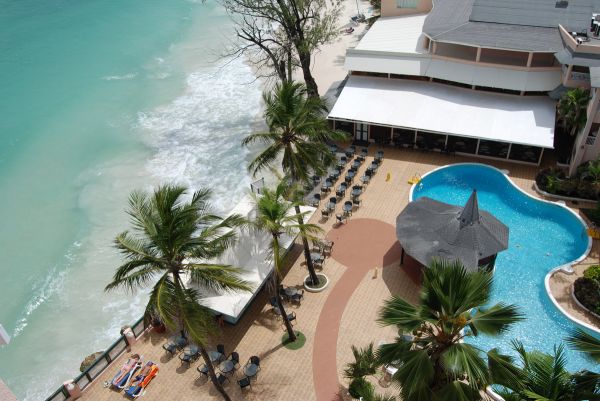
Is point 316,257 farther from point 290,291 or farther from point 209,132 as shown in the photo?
point 209,132

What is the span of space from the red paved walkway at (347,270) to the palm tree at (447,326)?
7.90 metres

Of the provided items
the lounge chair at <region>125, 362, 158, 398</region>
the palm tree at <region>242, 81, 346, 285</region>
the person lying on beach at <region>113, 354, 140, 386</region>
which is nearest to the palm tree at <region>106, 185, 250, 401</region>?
the palm tree at <region>242, 81, 346, 285</region>

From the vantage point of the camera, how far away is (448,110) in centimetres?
3161

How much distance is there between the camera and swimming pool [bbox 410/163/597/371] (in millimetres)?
20422

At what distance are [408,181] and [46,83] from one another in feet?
142

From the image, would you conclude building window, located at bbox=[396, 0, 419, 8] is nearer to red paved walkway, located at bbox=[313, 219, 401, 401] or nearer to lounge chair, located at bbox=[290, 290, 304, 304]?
red paved walkway, located at bbox=[313, 219, 401, 401]

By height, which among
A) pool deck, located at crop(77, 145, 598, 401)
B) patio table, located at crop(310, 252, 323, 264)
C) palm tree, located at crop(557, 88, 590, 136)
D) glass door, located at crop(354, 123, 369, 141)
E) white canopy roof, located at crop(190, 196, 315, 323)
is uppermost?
palm tree, located at crop(557, 88, 590, 136)

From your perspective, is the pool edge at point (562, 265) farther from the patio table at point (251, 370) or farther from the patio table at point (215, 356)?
the patio table at point (215, 356)

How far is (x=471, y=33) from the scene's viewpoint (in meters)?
32.2

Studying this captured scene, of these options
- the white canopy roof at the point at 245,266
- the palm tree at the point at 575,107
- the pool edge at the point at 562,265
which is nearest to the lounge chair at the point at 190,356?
the white canopy roof at the point at 245,266

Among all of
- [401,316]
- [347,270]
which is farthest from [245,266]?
[401,316]

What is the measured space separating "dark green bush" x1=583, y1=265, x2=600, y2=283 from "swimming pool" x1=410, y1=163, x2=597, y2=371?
5.90ft

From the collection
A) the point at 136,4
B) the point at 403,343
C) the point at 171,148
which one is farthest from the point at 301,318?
the point at 136,4

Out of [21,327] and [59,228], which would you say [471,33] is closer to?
[59,228]
